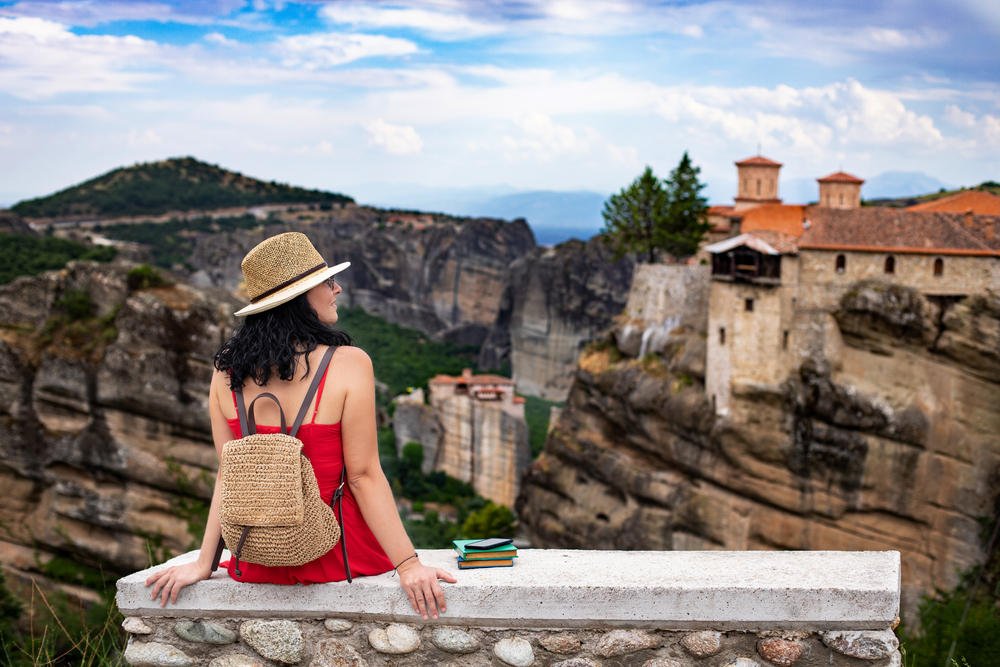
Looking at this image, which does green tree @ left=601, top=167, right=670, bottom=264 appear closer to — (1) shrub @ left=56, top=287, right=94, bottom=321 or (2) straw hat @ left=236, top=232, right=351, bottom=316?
(1) shrub @ left=56, top=287, right=94, bottom=321

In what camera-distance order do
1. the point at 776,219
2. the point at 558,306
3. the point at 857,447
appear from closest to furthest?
the point at 857,447 → the point at 776,219 → the point at 558,306

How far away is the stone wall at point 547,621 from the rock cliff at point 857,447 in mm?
22128

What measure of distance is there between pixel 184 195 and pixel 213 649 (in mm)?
91179

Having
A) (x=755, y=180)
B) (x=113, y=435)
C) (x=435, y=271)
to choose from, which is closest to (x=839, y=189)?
(x=755, y=180)

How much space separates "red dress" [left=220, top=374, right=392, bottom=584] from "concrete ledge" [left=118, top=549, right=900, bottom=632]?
0.15 ft

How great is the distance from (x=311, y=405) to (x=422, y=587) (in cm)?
86

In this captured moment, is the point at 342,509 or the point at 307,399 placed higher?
the point at 307,399

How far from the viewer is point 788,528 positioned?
24703 millimetres

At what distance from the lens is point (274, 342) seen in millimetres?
2957

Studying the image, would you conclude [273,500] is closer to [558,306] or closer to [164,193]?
[558,306]

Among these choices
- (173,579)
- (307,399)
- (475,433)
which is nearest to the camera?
(307,399)

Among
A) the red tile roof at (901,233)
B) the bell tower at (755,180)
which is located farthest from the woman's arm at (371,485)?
the bell tower at (755,180)

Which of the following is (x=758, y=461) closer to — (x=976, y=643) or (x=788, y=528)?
(x=788, y=528)

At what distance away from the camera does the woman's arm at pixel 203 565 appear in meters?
3.10
